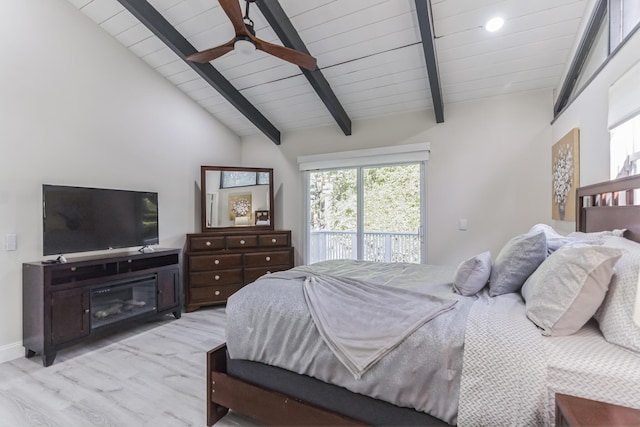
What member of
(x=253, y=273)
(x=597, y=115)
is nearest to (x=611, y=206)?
(x=597, y=115)

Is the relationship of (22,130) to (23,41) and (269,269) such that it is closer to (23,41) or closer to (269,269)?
(23,41)

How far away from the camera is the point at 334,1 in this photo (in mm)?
2727

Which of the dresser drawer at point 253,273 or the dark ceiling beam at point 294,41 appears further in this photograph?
the dresser drawer at point 253,273

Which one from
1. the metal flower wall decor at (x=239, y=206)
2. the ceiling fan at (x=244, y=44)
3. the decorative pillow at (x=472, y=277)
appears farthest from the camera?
the metal flower wall decor at (x=239, y=206)

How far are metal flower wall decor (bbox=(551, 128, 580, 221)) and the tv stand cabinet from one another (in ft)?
13.7

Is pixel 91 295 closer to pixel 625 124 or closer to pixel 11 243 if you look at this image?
pixel 11 243

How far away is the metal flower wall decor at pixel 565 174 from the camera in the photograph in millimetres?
2672

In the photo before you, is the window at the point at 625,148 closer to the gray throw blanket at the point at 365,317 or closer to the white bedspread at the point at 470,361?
the white bedspread at the point at 470,361

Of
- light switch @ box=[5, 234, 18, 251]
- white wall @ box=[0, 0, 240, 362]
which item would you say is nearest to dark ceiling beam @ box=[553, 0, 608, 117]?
white wall @ box=[0, 0, 240, 362]

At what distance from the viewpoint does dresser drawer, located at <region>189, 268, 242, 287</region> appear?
402cm

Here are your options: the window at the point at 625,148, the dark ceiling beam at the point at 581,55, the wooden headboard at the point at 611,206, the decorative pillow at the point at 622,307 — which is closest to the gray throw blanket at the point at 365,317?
the decorative pillow at the point at 622,307

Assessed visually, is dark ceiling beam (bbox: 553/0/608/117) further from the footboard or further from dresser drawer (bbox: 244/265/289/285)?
dresser drawer (bbox: 244/265/289/285)

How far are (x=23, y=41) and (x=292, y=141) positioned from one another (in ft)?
10.1

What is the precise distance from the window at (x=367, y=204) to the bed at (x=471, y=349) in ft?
7.07
